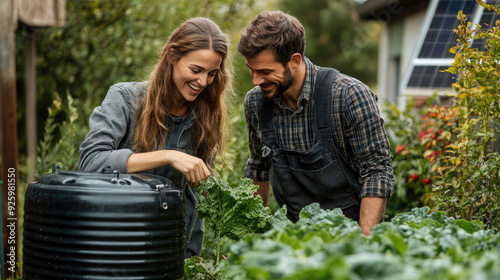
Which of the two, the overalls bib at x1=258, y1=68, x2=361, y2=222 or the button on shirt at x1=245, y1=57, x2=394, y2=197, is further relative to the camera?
the overalls bib at x1=258, y1=68, x2=361, y2=222

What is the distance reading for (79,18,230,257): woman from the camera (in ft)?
9.17

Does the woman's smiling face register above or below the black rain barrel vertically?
above

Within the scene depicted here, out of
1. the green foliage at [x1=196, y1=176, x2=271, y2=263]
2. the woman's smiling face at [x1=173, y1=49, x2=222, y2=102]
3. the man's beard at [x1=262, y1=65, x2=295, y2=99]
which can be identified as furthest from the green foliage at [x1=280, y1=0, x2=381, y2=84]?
the green foliage at [x1=196, y1=176, x2=271, y2=263]

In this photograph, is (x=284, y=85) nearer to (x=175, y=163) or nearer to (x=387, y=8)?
(x=175, y=163)

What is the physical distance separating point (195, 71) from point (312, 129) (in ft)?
2.34

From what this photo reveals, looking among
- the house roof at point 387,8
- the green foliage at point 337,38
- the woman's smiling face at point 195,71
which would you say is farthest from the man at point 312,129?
the green foliage at point 337,38

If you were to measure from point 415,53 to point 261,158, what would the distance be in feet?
9.47

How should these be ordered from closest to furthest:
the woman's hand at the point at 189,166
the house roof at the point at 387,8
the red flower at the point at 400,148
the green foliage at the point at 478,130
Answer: the woman's hand at the point at 189,166 → the green foliage at the point at 478,130 → the red flower at the point at 400,148 → the house roof at the point at 387,8

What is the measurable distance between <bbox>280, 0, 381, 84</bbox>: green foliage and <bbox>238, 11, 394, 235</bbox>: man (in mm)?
21962

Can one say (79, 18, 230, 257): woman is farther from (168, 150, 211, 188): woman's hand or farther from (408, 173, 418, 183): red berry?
(408, 173, 418, 183): red berry

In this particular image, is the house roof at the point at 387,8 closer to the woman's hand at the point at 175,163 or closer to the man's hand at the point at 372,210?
the man's hand at the point at 372,210

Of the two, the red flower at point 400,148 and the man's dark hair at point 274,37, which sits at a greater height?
the man's dark hair at point 274,37

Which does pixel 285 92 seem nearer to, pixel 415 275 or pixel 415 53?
pixel 415 275

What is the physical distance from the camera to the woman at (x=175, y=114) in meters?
2.79
